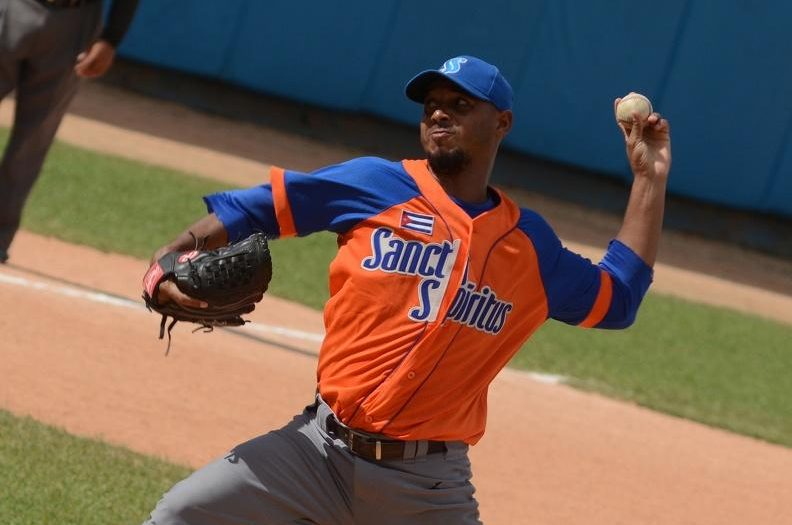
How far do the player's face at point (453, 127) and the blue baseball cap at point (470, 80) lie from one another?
3cm

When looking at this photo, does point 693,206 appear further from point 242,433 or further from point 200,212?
point 242,433

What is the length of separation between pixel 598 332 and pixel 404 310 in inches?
271

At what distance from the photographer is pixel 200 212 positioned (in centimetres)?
1139

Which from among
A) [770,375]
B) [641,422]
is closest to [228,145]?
[770,375]

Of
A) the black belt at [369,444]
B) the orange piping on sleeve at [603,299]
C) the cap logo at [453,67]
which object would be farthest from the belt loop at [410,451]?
the cap logo at [453,67]

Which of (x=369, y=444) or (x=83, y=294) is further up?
(x=369, y=444)

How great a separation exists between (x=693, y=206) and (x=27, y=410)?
36.6ft

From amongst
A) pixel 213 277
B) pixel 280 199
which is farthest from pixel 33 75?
pixel 213 277

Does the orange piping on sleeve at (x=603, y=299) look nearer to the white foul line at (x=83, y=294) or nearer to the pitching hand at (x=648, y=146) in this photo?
the pitching hand at (x=648, y=146)

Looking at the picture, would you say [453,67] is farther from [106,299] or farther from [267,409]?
[106,299]

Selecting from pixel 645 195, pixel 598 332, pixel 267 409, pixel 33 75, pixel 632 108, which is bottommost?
pixel 598 332

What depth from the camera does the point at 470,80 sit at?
3.90 m

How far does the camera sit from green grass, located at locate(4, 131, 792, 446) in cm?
902

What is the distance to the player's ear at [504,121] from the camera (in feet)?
13.2
